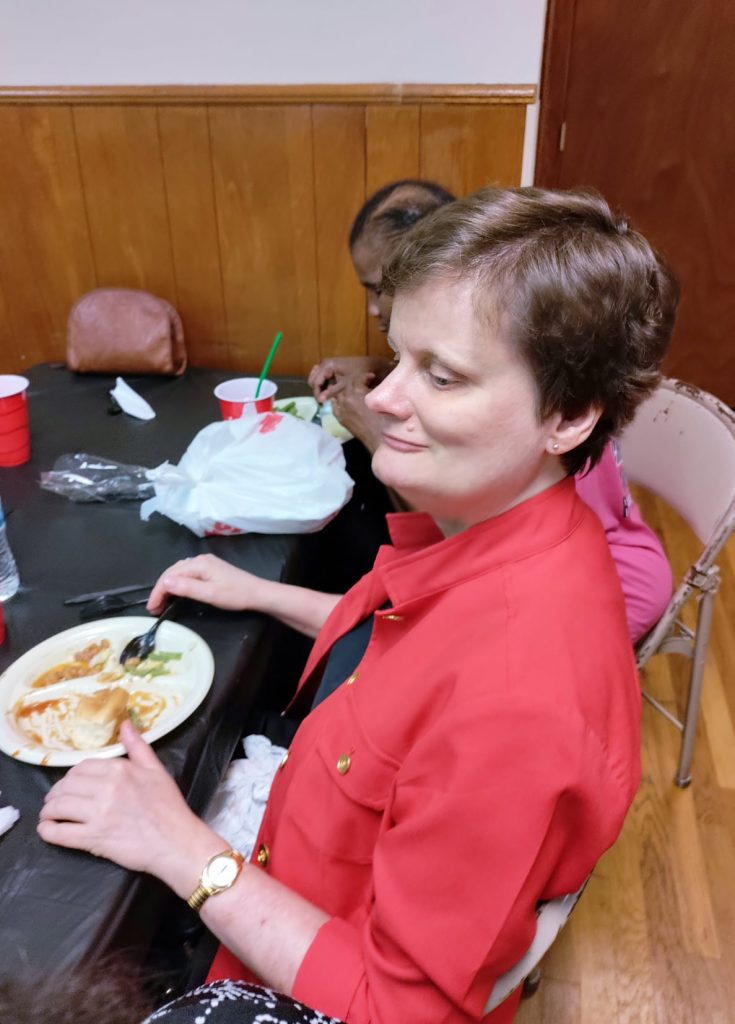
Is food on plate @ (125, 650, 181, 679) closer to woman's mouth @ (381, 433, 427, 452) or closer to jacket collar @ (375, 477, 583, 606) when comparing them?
jacket collar @ (375, 477, 583, 606)

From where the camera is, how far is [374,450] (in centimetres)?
158

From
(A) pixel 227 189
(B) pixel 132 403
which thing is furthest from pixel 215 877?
(A) pixel 227 189

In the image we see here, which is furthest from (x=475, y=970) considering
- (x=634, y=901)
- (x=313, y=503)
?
(x=634, y=901)

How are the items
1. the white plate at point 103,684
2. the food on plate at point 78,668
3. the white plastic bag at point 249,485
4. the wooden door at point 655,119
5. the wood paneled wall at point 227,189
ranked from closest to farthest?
the white plate at point 103,684 < the food on plate at point 78,668 < the white plastic bag at point 249,485 < the wood paneled wall at point 227,189 < the wooden door at point 655,119

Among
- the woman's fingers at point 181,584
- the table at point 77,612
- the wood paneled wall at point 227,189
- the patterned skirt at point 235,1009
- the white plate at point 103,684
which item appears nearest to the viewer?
the patterned skirt at point 235,1009

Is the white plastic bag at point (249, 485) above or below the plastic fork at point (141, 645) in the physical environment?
above

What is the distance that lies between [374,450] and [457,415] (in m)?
0.85

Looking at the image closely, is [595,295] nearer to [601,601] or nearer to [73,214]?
[601,601]

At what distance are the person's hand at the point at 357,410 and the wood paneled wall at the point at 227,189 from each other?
50 centimetres

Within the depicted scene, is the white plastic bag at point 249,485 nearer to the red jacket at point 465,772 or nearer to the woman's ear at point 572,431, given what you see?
the red jacket at point 465,772

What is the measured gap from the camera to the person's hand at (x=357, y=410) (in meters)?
1.58

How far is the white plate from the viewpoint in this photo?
0.84 metres

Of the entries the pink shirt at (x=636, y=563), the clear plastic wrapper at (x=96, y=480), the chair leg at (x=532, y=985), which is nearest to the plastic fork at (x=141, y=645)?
the clear plastic wrapper at (x=96, y=480)

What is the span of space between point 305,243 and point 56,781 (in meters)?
1.61
